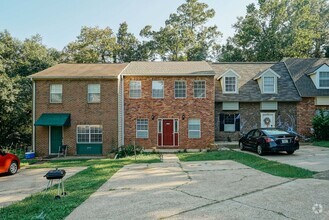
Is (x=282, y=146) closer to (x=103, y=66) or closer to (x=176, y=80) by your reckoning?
(x=176, y=80)

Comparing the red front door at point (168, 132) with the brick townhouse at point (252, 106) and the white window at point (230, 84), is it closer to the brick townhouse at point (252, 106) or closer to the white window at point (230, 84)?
the brick townhouse at point (252, 106)

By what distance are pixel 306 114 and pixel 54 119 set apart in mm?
19865

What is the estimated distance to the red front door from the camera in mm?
20391

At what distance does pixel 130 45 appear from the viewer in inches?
1732

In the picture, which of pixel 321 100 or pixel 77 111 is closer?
pixel 77 111

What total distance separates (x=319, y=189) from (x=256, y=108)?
16070 mm

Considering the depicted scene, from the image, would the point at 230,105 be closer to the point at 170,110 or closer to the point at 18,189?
the point at 170,110

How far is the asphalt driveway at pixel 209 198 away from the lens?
5246 mm

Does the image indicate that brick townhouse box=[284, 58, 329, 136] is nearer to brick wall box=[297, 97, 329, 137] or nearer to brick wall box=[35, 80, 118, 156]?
brick wall box=[297, 97, 329, 137]

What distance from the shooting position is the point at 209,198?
251 inches

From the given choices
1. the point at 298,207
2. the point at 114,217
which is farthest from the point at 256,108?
the point at 114,217

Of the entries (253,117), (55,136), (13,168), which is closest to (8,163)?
(13,168)

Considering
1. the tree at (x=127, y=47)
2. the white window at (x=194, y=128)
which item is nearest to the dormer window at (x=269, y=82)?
the white window at (x=194, y=128)

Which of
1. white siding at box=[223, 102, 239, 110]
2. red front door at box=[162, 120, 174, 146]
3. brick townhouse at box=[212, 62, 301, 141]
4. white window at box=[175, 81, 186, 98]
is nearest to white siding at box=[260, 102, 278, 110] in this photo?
brick townhouse at box=[212, 62, 301, 141]
